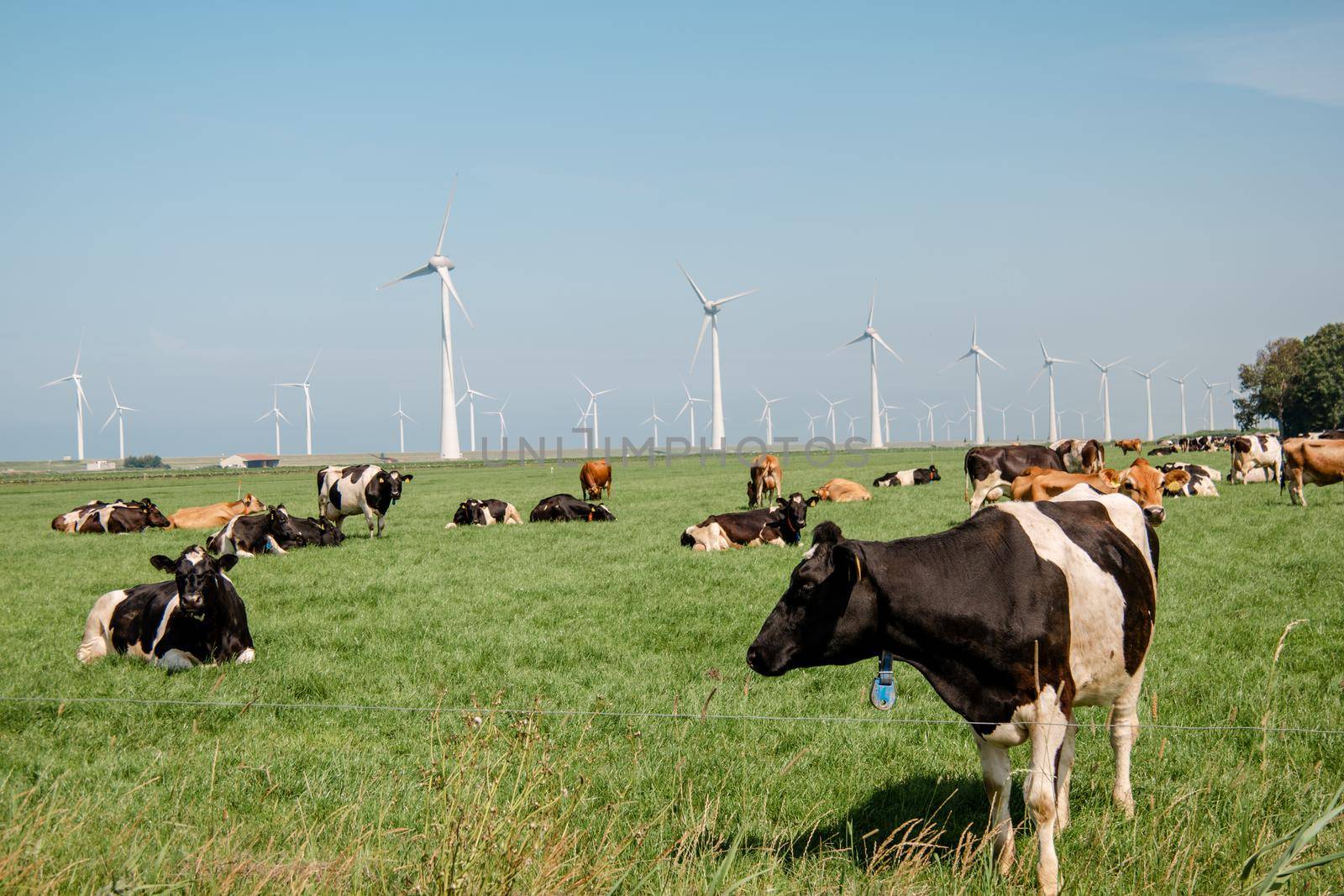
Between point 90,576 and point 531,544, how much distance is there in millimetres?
7023

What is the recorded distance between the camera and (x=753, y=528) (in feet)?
59.4

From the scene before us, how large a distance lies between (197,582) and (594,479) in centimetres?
2179

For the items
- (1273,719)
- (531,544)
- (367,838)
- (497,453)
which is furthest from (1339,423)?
(497,453)

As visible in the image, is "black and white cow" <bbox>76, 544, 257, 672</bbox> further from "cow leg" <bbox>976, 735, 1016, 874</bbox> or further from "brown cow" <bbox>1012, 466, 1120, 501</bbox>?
"brown cow" <bbox>1012, 466, 1120, 501</bbox>

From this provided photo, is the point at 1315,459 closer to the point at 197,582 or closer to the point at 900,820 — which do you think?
the point at 900,820

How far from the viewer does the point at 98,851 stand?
4184 mm

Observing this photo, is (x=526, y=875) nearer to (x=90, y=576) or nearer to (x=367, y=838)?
(x=367, y=838)

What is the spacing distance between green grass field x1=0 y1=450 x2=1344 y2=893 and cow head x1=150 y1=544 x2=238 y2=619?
2.19 ft

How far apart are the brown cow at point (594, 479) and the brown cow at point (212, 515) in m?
9.77

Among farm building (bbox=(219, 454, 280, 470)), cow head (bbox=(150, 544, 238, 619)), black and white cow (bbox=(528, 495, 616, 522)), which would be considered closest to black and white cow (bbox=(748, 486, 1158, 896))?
cow head (bbox=(150, 544, 238, 619))

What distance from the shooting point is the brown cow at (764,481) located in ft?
85.3

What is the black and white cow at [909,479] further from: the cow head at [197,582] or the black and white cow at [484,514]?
the cow head at [197,582]

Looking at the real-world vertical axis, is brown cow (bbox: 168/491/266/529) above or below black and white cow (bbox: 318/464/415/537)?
below

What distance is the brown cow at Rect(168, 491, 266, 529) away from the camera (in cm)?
2422
